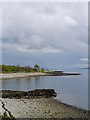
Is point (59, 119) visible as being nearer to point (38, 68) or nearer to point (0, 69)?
point (0, 69)

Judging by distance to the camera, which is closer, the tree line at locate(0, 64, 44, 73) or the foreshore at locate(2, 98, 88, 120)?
the foreshore at locate(2, 98, 88, 120)

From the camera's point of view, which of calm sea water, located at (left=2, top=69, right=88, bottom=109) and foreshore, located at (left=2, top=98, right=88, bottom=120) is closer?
foreshore, located at (left=2, top=98, right=88, bottom=120)

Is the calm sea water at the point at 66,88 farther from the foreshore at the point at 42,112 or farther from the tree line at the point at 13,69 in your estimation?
the tree line at the point at 13,69

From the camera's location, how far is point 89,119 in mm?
14383

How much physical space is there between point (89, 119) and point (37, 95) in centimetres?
1284

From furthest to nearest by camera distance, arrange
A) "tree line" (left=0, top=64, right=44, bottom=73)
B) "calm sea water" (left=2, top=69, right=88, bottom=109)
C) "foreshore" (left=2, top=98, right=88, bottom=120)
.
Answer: "tree line" (left=0, top=64, right=44, bottom=73) < "calm sea water" (left=2, top=69, right=88, bottom=109) < "foreshore" (left=2, top=98, right=88, bottom=120)

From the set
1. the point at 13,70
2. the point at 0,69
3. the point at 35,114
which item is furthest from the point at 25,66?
the point at 35,114

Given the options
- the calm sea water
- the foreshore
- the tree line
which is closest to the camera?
the foreshore

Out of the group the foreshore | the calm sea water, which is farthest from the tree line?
the foreshore

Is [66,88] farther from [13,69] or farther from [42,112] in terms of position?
[13,69]

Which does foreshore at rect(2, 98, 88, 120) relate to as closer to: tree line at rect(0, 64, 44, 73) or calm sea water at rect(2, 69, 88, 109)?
calm sea water at rect(2, 69, 88, 109)

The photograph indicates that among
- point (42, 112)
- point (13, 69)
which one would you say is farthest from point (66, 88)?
point (13, 69)

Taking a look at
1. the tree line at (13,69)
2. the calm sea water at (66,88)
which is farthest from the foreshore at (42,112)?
the tree line at (13,69)

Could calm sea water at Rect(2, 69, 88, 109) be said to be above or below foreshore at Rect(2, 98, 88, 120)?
below
